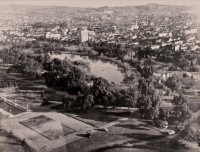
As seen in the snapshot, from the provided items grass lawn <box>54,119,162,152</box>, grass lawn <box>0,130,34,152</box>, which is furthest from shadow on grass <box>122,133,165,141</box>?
grass lawn <box>0,130,34,152</box>

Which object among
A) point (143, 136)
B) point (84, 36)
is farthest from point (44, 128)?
point (84, 36)

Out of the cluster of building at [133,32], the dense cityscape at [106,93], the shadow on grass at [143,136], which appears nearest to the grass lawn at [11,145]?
the dense cityscape at [106,93]

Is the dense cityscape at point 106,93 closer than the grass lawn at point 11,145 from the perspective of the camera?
No

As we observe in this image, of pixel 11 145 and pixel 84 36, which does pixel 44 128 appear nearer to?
pixel 11 145

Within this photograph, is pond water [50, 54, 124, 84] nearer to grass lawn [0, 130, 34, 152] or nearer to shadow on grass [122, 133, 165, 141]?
shadow on grass [122, 133, 165, 141]

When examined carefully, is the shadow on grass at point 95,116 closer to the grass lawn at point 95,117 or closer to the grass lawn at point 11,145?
the grass lawn at point 95,117

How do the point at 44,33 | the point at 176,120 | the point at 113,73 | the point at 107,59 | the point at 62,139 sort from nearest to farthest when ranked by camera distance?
the point at 62,139, the point at 176,120, the point at 113,73, the point at 107,59, the point at 44,33

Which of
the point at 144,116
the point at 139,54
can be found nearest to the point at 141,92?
the point at 144,116

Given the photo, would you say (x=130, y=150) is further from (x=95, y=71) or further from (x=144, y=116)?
(x=95, y=71)
